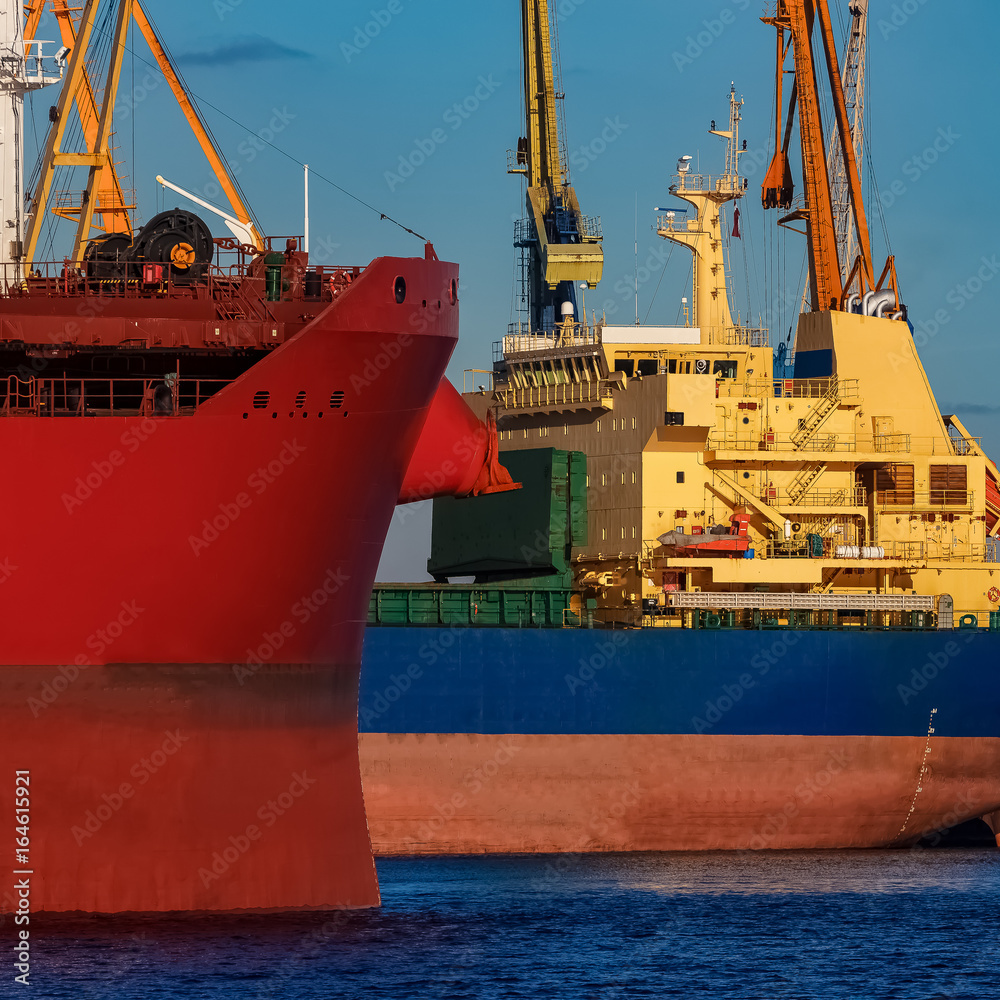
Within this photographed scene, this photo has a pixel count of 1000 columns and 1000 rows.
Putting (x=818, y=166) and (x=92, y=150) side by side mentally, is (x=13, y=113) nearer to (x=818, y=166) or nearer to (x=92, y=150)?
(x=92, y=150)

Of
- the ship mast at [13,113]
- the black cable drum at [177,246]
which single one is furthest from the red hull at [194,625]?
the ship mast at [13,113]

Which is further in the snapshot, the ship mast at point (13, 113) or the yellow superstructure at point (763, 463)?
the yellow superstructure at point (763, 463)

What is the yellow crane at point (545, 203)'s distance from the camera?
167ft

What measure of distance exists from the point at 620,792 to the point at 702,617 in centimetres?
424

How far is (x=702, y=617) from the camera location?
4303cm

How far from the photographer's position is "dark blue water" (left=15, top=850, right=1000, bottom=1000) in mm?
24234

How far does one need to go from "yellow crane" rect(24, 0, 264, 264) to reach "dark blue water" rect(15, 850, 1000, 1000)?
40.2ft

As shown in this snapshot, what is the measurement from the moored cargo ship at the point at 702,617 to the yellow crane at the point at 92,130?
32.9 feet

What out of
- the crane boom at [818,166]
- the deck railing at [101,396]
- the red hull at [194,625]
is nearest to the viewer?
the red hull at [194,625]

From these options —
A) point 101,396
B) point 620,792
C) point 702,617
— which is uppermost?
point 101,396

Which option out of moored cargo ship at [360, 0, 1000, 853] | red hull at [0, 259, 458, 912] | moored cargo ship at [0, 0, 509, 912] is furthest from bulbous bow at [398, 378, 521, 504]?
moored cargo ship at [360, 0, 1000, 853]

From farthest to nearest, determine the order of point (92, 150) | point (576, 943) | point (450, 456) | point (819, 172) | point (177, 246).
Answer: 1. point (819, 172)
2. point (92, 150)
3. point (450, 456)
4. point (576, 943)
5. point (177, 246)

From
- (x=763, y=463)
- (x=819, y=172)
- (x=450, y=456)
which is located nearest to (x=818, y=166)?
(x=819, y=172)

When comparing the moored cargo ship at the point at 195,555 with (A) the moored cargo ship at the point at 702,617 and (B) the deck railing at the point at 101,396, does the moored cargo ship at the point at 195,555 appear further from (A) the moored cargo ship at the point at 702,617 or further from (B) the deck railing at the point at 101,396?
(A) the moored cargo ship at the point at 702,617
